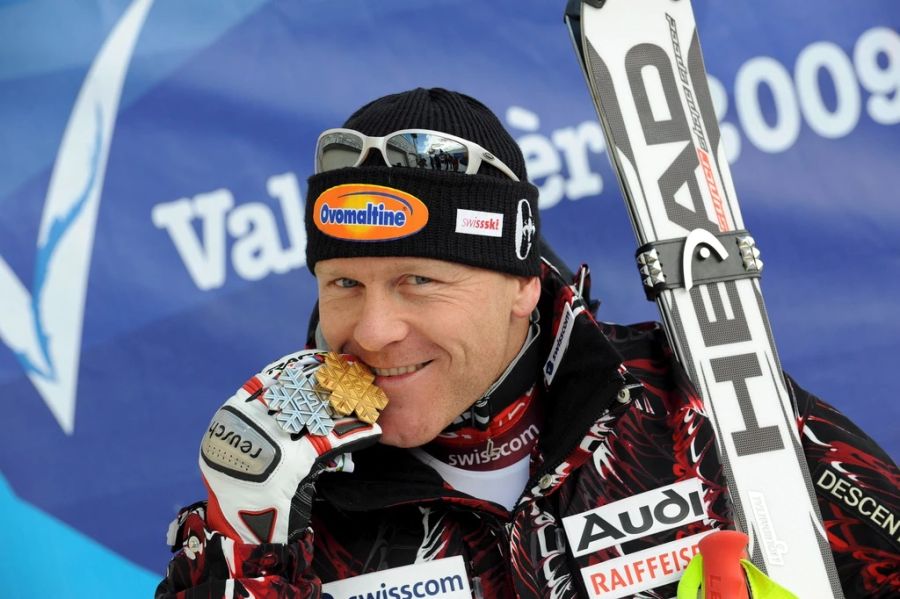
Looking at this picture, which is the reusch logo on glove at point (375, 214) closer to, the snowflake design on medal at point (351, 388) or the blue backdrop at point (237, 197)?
the snowflake design on medal at point (351, 388)

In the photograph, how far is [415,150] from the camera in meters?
1.66

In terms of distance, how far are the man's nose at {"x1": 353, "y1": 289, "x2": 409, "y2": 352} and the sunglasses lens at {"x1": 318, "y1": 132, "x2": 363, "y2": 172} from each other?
0.78ft

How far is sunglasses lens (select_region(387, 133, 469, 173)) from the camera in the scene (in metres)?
1.65

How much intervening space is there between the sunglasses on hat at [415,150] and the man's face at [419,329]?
17 centimetres

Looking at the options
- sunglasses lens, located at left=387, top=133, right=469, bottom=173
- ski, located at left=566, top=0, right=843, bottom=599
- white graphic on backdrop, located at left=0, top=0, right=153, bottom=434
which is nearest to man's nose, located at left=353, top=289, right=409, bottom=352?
sunglasses lens, located at left=387, top=133, right=469, bottom=173

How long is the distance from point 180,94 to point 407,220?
1134 mm

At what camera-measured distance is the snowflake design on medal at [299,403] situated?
1.60 metres

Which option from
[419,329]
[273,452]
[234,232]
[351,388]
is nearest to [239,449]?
[273,452]

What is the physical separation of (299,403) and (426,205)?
395 millimetres

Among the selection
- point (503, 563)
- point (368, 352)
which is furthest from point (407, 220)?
point (503, 563)

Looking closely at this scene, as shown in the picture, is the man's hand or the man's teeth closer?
the man's hand

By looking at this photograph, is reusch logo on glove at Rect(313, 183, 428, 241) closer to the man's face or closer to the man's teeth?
the man's face

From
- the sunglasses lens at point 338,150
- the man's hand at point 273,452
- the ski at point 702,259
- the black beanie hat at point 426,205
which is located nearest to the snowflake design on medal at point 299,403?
the man's hand at point 273,452

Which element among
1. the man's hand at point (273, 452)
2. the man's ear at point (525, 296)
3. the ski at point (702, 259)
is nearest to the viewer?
the man's hand at point (273, 452)
